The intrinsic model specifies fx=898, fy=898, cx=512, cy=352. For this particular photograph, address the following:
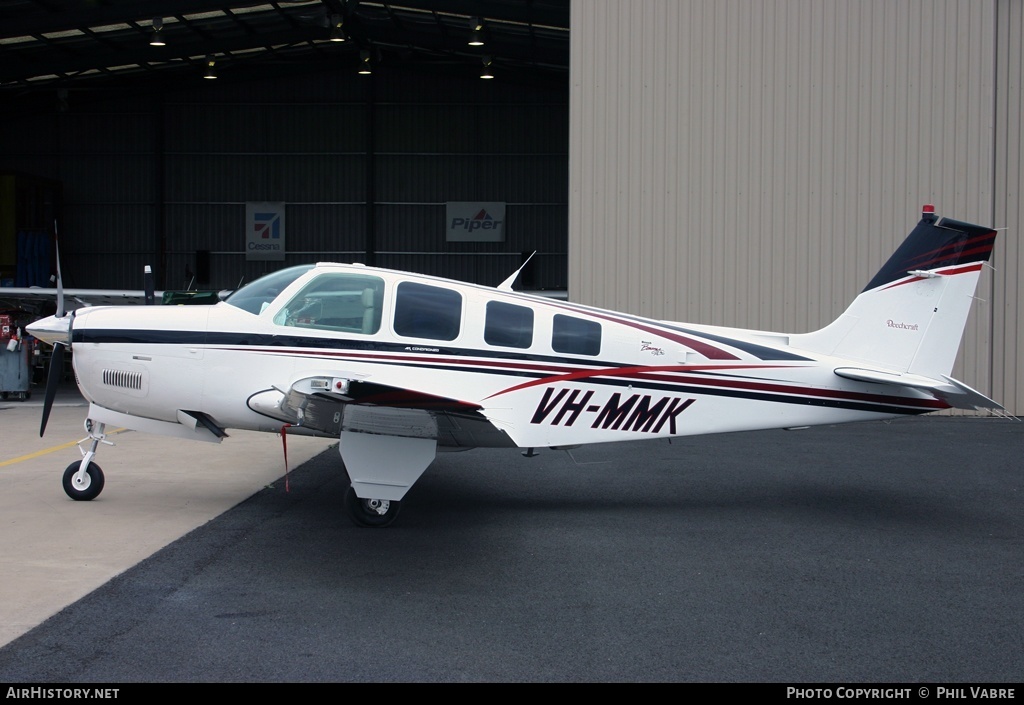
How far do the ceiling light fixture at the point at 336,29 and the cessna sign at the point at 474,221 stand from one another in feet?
26.0

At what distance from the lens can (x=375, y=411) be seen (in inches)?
259

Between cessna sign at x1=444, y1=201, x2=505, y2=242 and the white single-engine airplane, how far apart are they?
2598cm

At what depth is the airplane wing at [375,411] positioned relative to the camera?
20.4 feet

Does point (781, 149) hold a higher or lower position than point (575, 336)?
higher

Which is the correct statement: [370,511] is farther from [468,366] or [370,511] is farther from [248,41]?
[248,41]

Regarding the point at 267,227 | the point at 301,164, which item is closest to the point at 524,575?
the point at 267,227

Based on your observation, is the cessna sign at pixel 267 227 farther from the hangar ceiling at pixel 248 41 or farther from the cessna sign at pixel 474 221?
the cessna sign at pixel 474 221

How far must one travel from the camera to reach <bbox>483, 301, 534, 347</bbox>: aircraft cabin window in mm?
7566

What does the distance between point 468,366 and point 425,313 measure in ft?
1.87

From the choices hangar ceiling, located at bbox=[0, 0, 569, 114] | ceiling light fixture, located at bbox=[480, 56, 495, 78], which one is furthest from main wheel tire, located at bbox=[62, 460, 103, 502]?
ceiling light fixture, located at bbox=[480, 56, 495, 78]

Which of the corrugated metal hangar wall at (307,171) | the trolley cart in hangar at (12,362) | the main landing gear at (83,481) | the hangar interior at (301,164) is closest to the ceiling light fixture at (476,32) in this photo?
the hangar interior at (301,164)

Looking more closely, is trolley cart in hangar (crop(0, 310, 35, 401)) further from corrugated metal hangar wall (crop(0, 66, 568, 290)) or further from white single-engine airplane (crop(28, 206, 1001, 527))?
corrugated metal hangar wall (crop(0, 66, 568, 290))

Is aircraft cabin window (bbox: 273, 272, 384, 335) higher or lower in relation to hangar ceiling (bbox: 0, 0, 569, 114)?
lower

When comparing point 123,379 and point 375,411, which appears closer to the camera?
point 375,411
